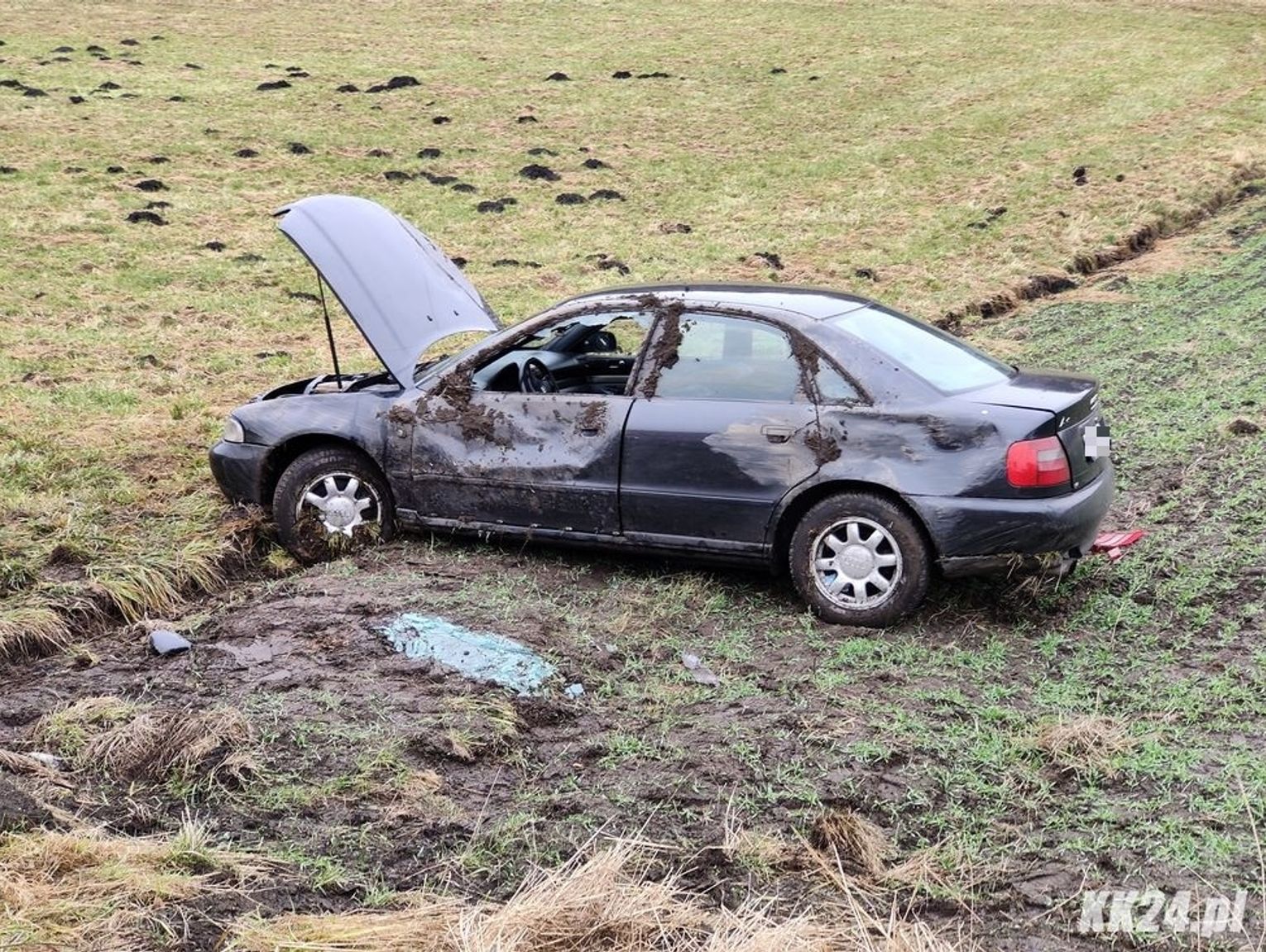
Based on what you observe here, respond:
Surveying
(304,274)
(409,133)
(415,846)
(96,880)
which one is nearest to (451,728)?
(415,846)

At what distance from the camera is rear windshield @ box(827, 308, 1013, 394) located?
5.80 metres

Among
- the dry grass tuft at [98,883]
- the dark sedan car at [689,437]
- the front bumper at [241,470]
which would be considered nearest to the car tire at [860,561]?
the dark sedan car at [689,437]

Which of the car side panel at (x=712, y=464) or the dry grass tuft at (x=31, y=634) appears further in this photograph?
the car side panel at (x=712, y=464)

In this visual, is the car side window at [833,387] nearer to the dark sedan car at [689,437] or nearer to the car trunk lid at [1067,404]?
the dark sedan car at [689,437]

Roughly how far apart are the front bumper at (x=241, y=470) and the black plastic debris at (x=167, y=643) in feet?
4.99

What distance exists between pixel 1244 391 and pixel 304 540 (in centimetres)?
711

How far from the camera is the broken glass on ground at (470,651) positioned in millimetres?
5066

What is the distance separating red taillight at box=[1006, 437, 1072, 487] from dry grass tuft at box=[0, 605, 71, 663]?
14.4 feet

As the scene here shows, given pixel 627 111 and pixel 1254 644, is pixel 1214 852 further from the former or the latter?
pixel 627 111

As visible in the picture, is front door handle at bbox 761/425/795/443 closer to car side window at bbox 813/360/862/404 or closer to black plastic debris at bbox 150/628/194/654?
car side window at bbox 813/360/862/404

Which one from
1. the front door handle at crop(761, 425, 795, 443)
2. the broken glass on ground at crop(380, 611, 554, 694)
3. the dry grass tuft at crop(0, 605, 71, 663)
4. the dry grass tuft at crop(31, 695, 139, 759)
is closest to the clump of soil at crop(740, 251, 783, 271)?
the front door handle at crop(761, 425, 795, 443)

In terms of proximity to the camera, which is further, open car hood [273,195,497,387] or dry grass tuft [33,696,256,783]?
open car hood [273,195,497,387]

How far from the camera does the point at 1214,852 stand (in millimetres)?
3643

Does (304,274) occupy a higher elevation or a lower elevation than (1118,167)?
lower
